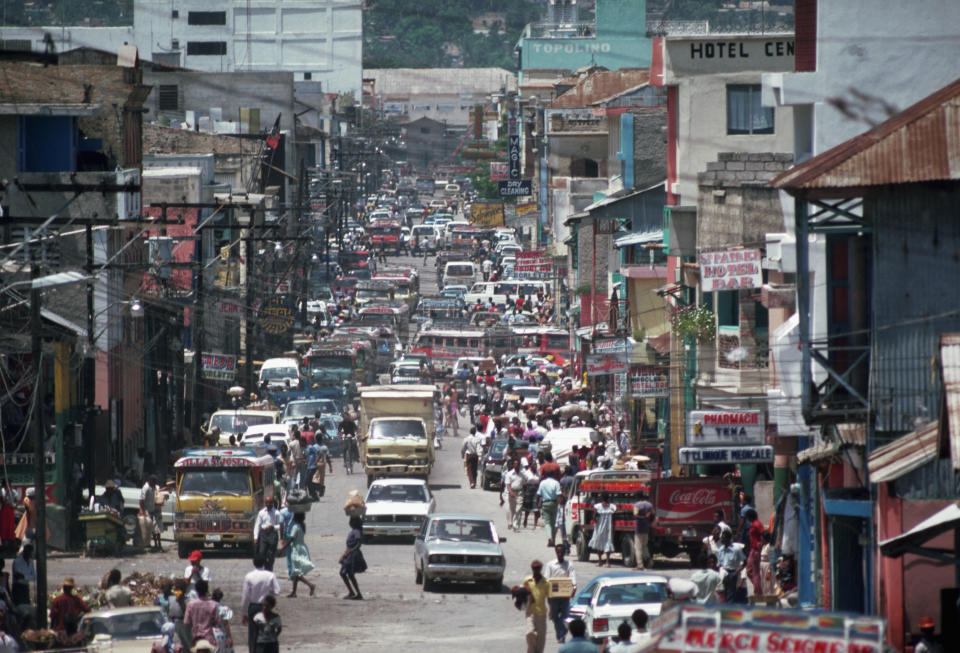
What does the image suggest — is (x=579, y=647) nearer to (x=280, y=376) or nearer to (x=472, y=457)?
(x=472, y=457)

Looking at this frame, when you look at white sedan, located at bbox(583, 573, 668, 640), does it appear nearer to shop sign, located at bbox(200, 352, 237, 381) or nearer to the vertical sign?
shop sign, located at bbox(200, 352, 237, 381)

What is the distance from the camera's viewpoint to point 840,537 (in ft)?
77.9

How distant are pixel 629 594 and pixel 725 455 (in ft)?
23.2

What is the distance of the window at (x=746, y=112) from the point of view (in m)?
42.4

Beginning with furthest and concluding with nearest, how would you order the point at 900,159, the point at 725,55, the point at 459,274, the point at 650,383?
1. the point at 459,274
2. the point at 725,55
3. the point at 650,383
4. the point at 900,159

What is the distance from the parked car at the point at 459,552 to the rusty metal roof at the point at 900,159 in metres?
9.94

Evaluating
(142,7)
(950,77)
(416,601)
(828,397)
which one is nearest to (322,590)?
(416,601)

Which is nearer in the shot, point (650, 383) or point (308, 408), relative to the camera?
point (650, 383)

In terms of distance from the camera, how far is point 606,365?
4441cm

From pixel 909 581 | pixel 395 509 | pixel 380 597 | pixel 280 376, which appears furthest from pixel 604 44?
pixel 909 581

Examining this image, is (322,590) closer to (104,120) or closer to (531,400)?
(104,120)

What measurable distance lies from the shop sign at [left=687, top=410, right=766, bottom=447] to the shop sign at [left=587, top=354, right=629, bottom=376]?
1420 centimetres

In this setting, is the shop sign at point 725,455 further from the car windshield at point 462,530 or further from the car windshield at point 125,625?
the car windshield at point 125,625

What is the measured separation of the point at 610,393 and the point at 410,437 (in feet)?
37.2
